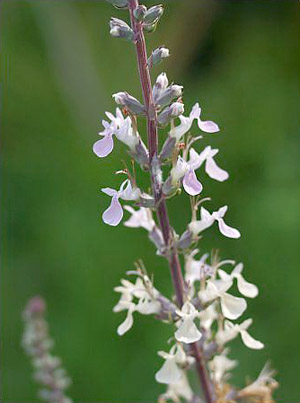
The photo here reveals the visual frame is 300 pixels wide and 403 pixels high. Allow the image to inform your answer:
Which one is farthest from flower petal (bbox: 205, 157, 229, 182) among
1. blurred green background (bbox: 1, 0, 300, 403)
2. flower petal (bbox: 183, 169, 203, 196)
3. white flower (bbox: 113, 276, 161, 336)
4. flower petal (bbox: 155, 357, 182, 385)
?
blurred green background (bbox: 1, 0, 300, 403)

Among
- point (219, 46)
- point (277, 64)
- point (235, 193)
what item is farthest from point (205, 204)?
point (219, 46)

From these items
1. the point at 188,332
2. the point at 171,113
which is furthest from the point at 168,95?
the point at 188,332

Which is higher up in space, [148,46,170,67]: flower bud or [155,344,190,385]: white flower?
[148,46,170,67]: flower bud

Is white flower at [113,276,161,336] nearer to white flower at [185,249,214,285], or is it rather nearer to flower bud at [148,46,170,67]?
white flower at [185,249,214,285]

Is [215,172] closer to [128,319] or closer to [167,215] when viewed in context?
[167,215]

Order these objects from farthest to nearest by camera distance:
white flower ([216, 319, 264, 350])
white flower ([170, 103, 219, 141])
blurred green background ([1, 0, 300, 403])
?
blurred green background ([1, 0, 300, 403])
white flower ([216, 319, 264, 350])
white flower ([170, 103, 219, 141])

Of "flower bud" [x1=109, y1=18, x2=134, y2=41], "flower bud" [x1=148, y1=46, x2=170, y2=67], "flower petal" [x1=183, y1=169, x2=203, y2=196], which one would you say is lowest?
"flower petal" [x1=183, y1=169, x2=203, y2=196]

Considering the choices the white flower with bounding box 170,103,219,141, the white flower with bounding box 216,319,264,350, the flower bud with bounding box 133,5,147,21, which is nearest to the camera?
the flower bud with bounding box 133,5,147,21
